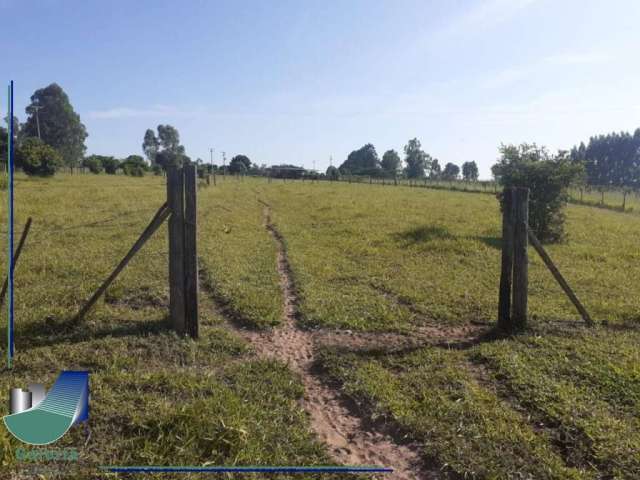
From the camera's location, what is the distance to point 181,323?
16.8 feet

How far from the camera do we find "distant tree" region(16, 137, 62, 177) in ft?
129

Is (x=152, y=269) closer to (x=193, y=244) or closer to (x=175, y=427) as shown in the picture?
(x=193, y=244)

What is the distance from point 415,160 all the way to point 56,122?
6730cm

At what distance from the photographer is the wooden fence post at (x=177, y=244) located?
5059 millimetres

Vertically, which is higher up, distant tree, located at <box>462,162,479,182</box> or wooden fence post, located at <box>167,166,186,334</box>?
distant tree, located at <box>462,162,479,182</box>

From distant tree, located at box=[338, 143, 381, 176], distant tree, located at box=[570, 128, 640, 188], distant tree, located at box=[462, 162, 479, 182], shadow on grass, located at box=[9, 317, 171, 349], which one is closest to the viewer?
shadow on grass, located at box=[9, 317, 171, 349]

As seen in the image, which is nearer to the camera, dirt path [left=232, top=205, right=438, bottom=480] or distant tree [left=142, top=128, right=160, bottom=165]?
dirt path [left=232, top=205, right=438, bottom=480]

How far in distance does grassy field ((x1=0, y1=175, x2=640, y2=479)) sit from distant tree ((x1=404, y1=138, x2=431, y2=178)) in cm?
8429

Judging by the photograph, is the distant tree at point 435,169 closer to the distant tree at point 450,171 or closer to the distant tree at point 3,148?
the distant tree at point 450,171

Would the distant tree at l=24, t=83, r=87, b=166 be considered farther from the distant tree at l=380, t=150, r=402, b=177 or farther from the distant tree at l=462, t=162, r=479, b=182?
the distant tree at l=462, t=162, r=479, b=182

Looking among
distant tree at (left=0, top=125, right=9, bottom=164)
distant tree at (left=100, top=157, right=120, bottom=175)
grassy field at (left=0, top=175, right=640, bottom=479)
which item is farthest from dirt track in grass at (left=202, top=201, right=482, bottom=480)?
distant tree at (left=100, top=157, right=120, bottom=175)

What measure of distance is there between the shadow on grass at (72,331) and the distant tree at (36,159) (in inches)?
1655

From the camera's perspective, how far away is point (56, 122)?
68.4 meters

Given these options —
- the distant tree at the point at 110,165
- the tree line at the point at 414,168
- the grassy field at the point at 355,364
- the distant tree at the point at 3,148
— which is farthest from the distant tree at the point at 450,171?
the grassy field at the point at 355,364
